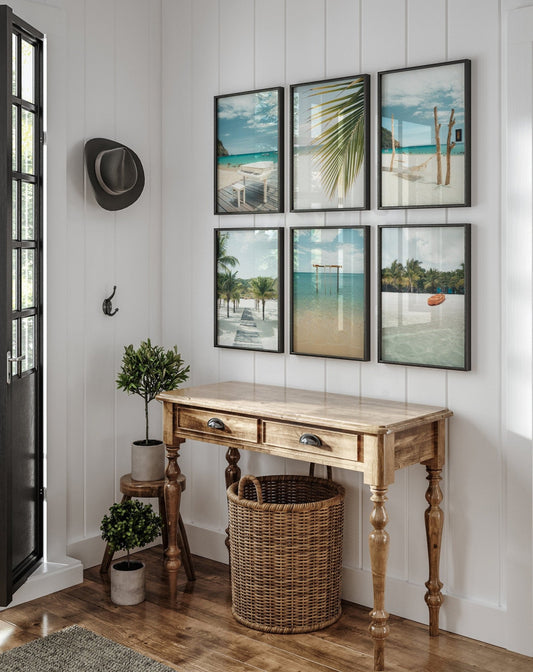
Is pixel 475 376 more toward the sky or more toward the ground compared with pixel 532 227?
more toward the ground

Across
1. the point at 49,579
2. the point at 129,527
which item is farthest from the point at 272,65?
the point at 49,579

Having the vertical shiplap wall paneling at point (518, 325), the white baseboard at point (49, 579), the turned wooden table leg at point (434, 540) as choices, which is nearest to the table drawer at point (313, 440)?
the turned wooden table leg at point (434, 540)

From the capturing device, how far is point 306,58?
3.31 meters

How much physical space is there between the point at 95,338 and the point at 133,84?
1.24m

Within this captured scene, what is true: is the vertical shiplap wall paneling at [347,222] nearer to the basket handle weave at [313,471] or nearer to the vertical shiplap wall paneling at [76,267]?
the basket handle weave at [313,471]

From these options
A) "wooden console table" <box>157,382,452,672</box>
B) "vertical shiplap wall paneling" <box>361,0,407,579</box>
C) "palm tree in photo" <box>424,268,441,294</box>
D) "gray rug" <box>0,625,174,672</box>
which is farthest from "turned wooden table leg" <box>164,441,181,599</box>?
"palm tree in photo" <box>424,268,441,294</box>

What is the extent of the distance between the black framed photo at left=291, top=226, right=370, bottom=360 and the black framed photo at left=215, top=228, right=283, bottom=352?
0.10 meters

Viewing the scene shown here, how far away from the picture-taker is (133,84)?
3754mm

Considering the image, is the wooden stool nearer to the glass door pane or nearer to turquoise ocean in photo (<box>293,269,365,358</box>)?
turquoise ocean in photo (<box>293,269,365,358</box>)

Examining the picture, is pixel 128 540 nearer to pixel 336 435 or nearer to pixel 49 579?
pixel 49 579

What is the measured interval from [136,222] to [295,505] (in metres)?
1.64

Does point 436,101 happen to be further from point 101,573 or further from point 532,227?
point 101,573

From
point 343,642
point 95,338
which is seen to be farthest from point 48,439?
point 343,642

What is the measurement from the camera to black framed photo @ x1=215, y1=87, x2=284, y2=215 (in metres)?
3.41
